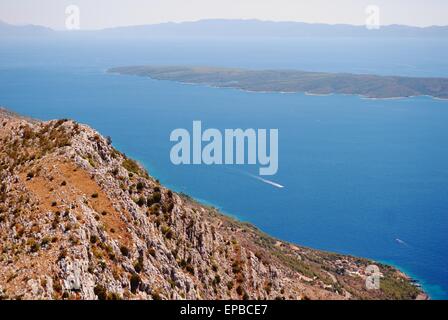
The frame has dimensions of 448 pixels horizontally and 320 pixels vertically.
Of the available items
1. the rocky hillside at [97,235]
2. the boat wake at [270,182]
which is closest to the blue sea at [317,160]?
the boat wake at [270,182]

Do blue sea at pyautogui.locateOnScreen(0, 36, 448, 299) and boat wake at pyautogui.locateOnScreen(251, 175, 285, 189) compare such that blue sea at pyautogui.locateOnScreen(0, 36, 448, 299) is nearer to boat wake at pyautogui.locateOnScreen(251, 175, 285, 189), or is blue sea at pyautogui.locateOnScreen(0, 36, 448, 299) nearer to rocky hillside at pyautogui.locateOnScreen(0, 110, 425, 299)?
boat wake at pyautogui.locateOnScreen(251, 175, 285, 189)

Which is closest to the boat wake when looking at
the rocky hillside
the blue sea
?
the blue sea

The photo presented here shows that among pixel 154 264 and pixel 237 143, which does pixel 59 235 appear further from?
pixel 237 143

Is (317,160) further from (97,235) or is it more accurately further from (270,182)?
(97,235)

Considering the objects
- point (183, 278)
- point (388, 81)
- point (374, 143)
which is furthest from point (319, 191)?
point (388, 81)

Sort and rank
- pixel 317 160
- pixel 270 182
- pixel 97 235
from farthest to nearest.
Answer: pixel 317 160, pixel 270 182, pixel 97 235

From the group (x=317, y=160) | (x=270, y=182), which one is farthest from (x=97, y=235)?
(x=317, y=160)
